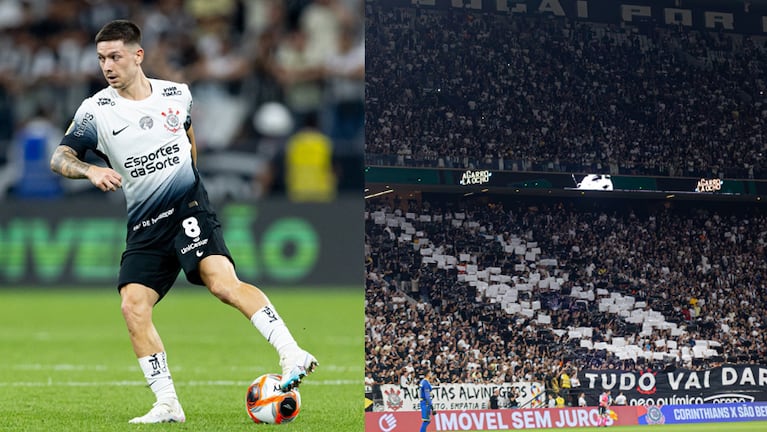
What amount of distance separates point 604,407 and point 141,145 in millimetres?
2649

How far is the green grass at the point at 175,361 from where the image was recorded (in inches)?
267

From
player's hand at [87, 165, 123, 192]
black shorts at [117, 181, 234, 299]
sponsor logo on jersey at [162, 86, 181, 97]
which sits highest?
sponsor logo on jersey at [162, 86, 181, 97]

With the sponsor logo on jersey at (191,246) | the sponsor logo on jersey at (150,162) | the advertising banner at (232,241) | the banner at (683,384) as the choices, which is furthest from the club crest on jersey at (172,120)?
the advertising banner at (232,241)

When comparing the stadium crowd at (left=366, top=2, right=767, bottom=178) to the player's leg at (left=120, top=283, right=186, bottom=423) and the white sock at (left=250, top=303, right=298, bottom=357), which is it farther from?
the player's leg at (left=120, top=283, right=186, bottom=423)

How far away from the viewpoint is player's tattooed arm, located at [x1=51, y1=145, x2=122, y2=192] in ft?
19.8

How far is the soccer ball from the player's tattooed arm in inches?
48.6

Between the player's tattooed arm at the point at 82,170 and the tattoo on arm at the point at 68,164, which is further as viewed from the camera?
the tattoo on arm at the point at 68,164

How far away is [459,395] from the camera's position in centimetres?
559

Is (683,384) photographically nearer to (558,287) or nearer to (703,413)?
(703,413)

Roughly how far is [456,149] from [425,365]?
94cm

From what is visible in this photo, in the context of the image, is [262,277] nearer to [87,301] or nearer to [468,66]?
[87,301]

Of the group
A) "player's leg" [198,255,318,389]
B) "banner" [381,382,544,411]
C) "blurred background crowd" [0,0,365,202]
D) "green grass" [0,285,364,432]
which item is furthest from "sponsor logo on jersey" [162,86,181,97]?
"blurred background crowd" [0,0,365,202]

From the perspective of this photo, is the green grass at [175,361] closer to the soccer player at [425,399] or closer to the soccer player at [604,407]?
the soccer player at [425,399]

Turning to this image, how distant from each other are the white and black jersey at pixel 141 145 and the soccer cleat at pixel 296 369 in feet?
3.41
